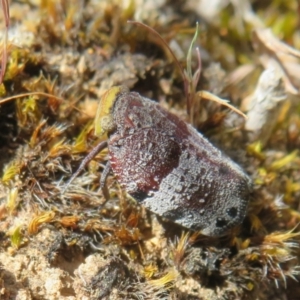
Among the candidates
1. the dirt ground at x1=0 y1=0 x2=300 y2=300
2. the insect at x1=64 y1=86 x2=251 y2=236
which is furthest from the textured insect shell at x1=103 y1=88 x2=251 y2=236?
the dirt ground at x1=0 y1=0 x2=300 y2=300

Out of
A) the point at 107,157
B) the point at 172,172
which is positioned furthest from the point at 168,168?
the point at 107,157

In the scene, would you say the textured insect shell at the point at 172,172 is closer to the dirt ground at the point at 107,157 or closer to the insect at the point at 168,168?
the insect at the point at 168,168

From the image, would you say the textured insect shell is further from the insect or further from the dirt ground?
the dirt ground

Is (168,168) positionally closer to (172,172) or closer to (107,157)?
(172,172)

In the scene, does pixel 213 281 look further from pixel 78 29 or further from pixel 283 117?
pixel 78 29

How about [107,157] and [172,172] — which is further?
[107,157]
